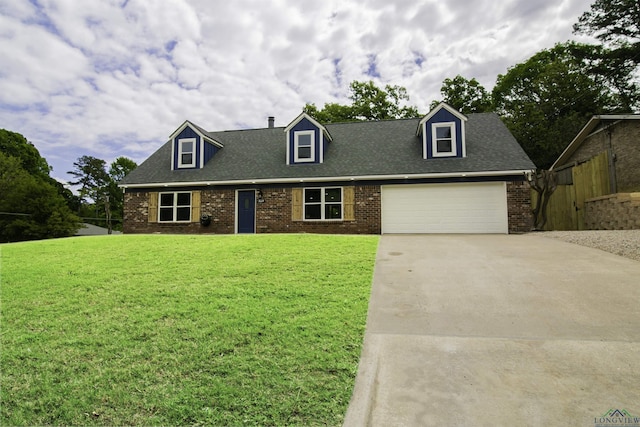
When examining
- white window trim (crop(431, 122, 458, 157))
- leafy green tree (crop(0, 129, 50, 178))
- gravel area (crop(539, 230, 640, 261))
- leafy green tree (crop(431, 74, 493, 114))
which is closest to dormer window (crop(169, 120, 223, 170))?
white window trim (crop(431, 122, 458, 157))

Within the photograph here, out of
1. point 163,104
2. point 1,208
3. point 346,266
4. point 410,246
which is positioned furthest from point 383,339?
point 1,208

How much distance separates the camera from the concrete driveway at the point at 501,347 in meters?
2.35

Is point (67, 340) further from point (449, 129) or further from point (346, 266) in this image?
point (449, 129)

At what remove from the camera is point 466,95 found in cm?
2716

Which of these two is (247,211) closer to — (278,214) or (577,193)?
(278,214)

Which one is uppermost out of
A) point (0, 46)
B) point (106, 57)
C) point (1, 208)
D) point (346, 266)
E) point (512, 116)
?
point (512, 116)

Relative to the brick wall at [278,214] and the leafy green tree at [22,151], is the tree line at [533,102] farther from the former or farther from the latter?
the brick wall at [278,214]

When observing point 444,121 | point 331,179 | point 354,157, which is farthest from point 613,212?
point 331,179

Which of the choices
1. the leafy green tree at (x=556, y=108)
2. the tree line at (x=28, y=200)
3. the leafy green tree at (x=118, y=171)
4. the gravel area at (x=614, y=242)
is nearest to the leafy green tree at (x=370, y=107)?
the leafy green tree at (x=556, y=108)

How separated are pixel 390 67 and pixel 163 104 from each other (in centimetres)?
1202

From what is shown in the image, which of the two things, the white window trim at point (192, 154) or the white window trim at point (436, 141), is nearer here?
the white window trim at point (436, 141)

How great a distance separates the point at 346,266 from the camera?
6352 millimetres

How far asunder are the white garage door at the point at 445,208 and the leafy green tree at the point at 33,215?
2862 centimetres

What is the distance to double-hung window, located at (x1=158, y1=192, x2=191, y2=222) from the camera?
50.5ft
